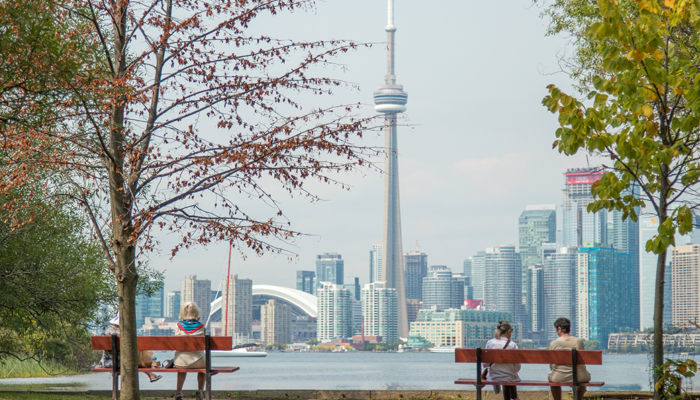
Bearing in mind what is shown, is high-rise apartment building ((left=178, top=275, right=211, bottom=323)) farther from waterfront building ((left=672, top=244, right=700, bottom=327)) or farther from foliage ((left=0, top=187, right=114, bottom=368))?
foliage ((left=0, top=187, right=114, bottom=368))

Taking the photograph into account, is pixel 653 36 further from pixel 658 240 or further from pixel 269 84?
pixel 269 84

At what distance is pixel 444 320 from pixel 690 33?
182960mm

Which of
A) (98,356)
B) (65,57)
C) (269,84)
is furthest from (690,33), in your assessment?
(98,356)

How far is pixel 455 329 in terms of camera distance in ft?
602

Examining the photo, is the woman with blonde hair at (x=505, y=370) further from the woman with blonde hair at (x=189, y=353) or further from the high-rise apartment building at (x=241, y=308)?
the high-rise apartment building at (x=241, y=308)

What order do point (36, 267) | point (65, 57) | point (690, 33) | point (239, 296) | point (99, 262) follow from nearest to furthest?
point (65, 57)
point (690, 33)
point (36, 267)
point (99, 262)
point (239, 296)

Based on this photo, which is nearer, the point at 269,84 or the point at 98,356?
the point at 269,84

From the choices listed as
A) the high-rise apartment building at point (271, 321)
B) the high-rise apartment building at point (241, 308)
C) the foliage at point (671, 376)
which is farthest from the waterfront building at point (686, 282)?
the foliage at point (671, 376)

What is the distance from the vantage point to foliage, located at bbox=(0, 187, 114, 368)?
12.4m

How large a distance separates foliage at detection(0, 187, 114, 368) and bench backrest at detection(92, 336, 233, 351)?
3.06m

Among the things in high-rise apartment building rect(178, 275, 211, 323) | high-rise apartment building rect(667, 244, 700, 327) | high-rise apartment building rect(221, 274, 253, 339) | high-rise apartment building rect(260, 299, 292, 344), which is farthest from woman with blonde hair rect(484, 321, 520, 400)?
high-rise apartment building rect(178, 275, 211, 323)

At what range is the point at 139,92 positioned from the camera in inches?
325

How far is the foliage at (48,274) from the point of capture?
12.4 meters

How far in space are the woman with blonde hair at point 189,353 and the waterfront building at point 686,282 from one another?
517 ft
